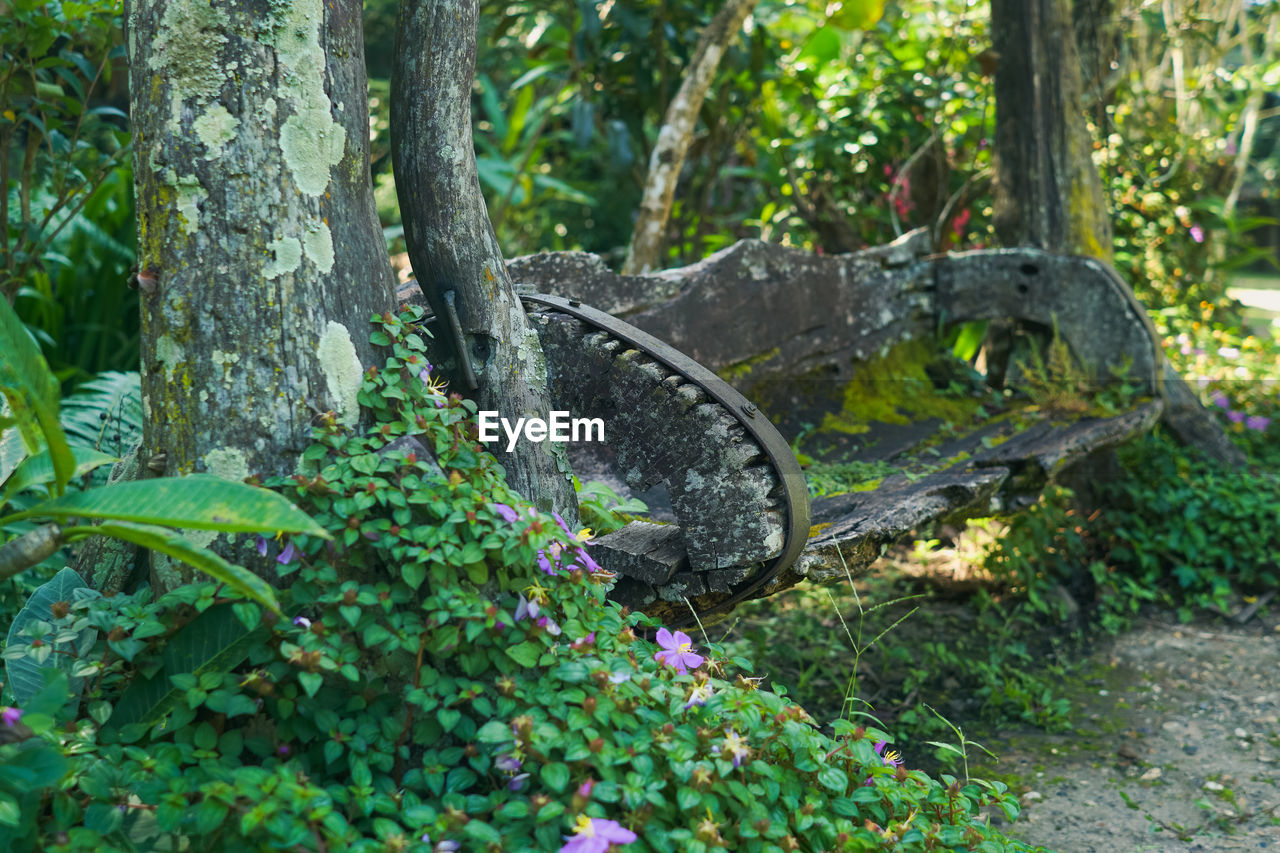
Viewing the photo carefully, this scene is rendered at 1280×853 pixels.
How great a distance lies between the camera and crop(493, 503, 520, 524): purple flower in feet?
4.68

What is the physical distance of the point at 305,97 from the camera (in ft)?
5.13

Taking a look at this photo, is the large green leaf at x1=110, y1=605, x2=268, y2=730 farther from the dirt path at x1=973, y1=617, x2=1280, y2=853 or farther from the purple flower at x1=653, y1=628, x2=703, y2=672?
the dirt path at x1=973, y1=617, x2=1280, y2=853

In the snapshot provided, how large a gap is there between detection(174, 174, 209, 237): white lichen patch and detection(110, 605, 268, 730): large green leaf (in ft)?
2.01

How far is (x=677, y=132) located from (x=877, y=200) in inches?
73.6

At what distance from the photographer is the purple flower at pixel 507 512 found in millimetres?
1428

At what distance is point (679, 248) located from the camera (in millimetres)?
5805

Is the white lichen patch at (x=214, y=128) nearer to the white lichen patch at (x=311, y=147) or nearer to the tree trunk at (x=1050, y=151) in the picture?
the white lichen patch at (x=311, y=147)

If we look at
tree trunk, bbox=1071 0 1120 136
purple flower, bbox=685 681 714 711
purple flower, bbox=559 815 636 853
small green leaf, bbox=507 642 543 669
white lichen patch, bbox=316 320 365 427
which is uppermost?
tree trunk, bbox=1071 0 1120 136

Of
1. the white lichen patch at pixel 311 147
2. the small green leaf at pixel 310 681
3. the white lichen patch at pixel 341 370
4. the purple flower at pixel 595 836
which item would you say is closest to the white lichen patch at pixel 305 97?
the white lichen patch at pixel 311 147

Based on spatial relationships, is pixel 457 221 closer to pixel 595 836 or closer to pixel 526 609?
pixel 526 609

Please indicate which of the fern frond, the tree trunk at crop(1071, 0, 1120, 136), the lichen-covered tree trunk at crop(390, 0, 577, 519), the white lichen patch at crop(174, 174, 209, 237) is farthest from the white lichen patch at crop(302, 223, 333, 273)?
the tree trunk at crop(1071, 0, 1120, 136)

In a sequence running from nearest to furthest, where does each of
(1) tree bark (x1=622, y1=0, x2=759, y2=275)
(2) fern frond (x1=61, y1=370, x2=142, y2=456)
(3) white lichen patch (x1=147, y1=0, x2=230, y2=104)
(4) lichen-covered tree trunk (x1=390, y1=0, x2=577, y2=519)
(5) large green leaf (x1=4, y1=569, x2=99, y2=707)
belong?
(5) large green leaf (x1=4, y1=569, x2=99, y2=707) → (3) white lichen patch (x1=147, y1=0, x2=230, y2=104) → (4) lichen-covered tree trunk (x1=390, y1=0, x2=577, y2=519) → (2) fern frond (x1=61, y1=370, x2=142, y2=456) → (1) tree bark (x1=622, y1=0, x2=759, y2=275)

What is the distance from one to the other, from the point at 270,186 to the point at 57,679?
0.81 meters

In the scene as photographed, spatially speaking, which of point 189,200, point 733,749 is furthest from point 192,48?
point 733,749
